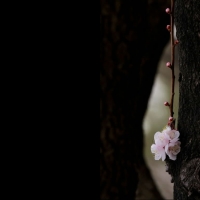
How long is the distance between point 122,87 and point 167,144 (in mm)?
1020

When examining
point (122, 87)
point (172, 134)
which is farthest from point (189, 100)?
point (122, 87)

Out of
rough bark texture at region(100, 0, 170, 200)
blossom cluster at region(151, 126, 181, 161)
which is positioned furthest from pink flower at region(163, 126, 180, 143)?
rough bark texture at region(100, 0, 170, 200)

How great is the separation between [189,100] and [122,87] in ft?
3.36

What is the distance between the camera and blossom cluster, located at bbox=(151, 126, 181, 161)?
4.31 feet

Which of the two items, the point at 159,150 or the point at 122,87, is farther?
the point at 122,87

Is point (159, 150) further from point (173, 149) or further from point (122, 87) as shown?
point (122, 87)

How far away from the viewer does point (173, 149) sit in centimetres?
132

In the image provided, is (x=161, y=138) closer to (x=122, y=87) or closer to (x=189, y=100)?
(x=189, y=100)

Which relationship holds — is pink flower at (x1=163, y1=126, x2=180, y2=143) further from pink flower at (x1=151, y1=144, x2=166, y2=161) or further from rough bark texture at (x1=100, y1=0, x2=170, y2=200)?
rough bark texture at (x1=100, y1=0, x2=170, y2=200)

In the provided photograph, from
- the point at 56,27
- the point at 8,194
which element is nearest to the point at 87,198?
the point at 8,194

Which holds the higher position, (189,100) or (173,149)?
(189,100)

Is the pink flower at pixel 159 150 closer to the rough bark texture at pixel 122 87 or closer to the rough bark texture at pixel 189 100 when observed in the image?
the rough bark texture at pixel 189 100

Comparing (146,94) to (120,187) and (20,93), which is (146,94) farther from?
(20,93)

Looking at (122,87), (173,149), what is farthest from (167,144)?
(122,87)
